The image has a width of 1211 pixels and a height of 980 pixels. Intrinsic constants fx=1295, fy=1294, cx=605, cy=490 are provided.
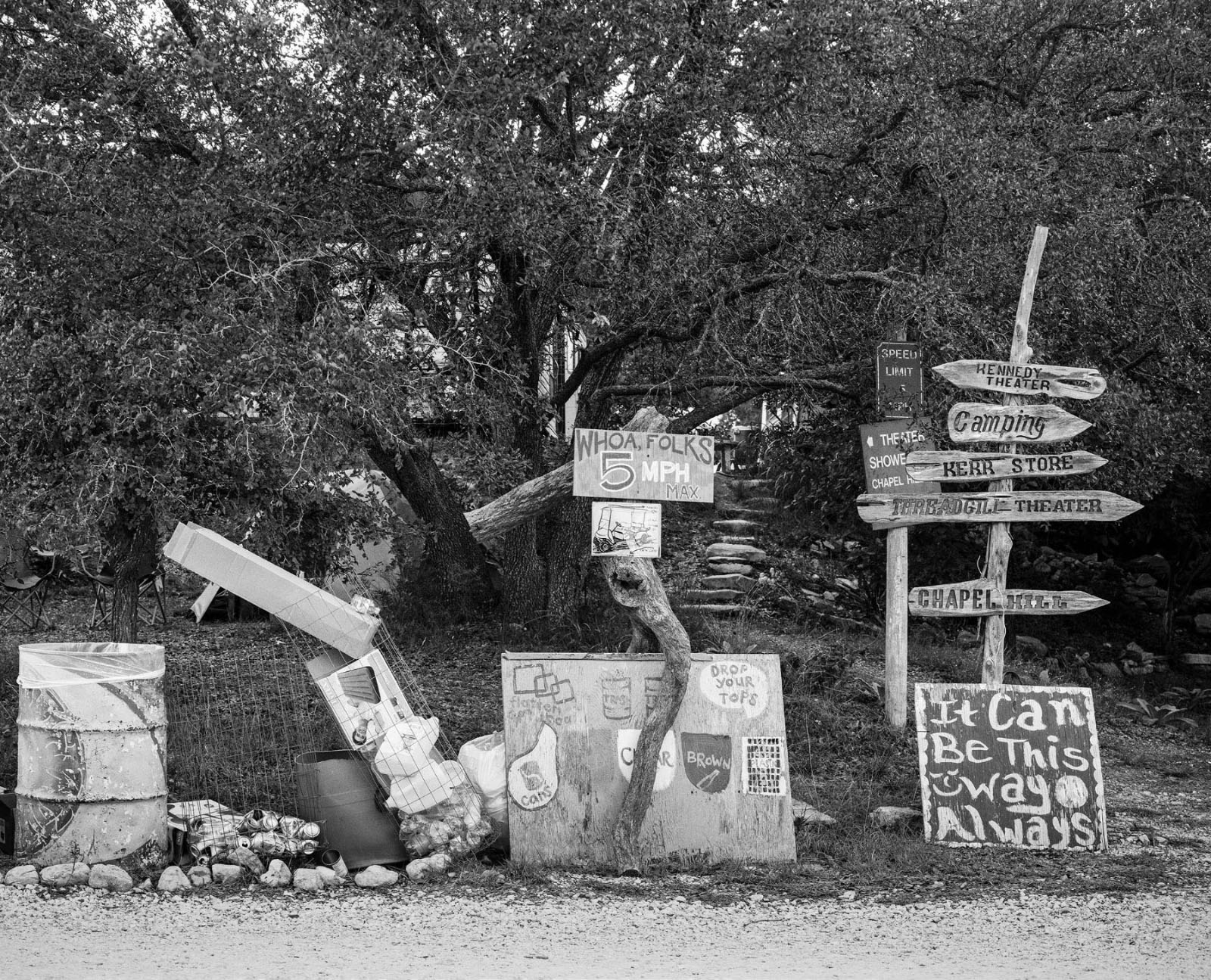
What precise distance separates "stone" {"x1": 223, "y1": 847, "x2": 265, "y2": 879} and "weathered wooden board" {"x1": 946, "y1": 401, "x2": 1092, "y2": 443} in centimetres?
455

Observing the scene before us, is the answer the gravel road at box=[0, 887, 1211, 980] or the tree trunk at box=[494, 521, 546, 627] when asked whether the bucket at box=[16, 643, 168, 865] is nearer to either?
the gravel road at box=[0, 887, 1211, 980]

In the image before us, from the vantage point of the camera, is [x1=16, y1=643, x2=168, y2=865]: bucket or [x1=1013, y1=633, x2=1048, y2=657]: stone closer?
[x1=16, y1=643, x2=168, y2=865]: bucket

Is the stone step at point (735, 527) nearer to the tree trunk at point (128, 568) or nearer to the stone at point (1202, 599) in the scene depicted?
the stone at point (1202, 599)

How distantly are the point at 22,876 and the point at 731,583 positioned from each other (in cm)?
944

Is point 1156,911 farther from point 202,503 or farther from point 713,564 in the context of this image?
point 713,564

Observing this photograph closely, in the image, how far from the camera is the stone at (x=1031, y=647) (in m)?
13.9

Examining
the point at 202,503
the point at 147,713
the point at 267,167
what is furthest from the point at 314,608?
Answer: the point at 267,167

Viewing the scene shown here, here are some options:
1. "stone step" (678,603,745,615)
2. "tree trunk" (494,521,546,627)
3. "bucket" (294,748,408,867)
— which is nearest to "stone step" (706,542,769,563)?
"stone step" (678,603,745,615)

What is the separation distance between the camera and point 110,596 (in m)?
13.9

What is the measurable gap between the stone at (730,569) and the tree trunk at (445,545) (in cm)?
374

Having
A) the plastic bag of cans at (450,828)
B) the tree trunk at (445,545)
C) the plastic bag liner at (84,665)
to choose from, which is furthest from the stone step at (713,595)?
the plastic bag liner at (84,665)

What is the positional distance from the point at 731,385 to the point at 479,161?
10.5 feet

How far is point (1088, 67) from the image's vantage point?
12352mm

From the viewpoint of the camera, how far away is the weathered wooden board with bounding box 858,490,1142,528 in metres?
7.47
